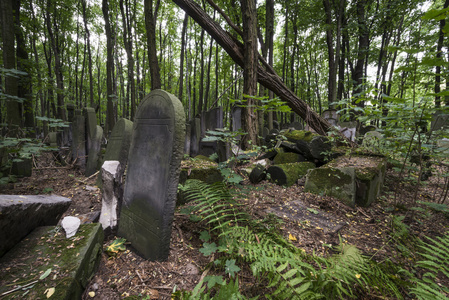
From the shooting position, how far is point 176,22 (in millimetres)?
16828

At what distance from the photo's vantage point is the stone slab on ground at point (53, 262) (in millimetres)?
1203

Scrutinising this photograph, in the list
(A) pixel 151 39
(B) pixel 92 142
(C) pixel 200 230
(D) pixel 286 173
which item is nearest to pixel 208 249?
(C) pixel 200 230

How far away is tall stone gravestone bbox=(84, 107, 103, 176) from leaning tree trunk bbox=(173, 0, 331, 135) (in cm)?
378

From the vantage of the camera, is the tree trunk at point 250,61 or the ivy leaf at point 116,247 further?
the tree trunk at point 250,61

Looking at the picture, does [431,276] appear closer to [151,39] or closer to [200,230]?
[200,230]

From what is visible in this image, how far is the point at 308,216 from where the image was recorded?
2742 mm

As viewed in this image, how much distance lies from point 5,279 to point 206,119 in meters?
7.54

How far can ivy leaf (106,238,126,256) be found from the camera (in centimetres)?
189

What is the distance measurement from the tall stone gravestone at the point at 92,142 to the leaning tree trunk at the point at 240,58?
3.78 meters

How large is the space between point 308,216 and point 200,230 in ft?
5.41

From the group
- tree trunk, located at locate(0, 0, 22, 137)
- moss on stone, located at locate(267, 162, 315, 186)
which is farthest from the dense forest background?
moss on stone, located at locate(267, 162, 315, 186)

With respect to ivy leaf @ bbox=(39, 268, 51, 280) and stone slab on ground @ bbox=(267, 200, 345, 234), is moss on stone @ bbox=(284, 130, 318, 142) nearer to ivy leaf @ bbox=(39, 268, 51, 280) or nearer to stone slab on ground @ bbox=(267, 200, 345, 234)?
stone slab on ground @ bbox=(267, 200, 345, 234)

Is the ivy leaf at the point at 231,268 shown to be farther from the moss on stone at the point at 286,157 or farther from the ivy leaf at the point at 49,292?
the moss on stone at the point at 286,157

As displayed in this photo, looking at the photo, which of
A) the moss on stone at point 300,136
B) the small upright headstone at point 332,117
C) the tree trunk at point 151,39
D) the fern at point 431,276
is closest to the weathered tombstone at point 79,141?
the tree trunk at point 151,39
